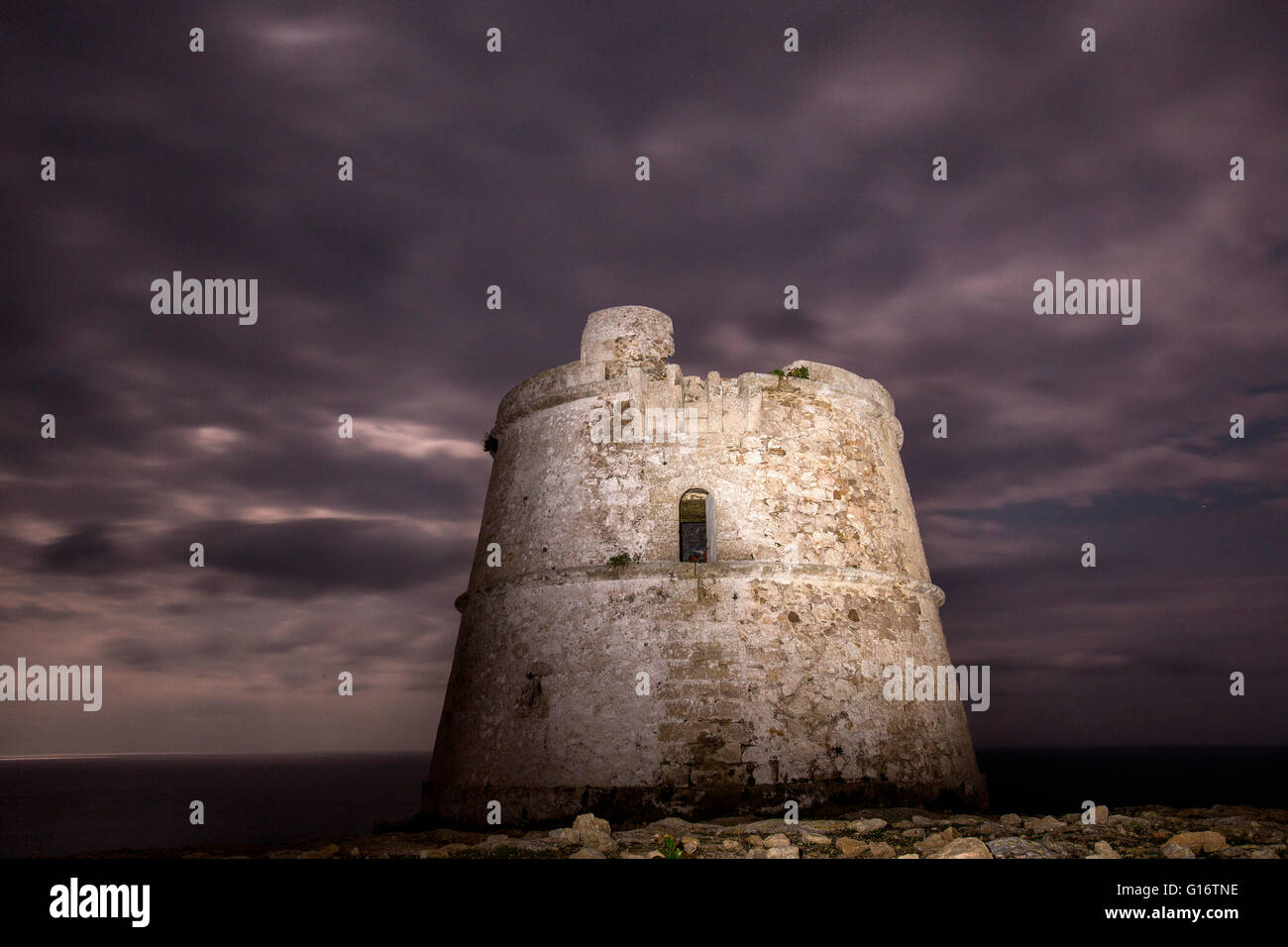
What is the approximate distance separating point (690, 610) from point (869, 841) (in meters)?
4.25

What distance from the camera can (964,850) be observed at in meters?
7.72

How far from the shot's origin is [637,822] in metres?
11.2

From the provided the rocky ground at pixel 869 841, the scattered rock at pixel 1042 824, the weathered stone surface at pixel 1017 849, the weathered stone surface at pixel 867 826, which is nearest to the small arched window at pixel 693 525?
the rocky ground at pixel 869 841

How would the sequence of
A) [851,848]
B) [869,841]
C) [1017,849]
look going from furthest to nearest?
1. [869,841]
2. [851,848]
3. [1017,849]

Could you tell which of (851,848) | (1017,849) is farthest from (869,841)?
(1017,849)

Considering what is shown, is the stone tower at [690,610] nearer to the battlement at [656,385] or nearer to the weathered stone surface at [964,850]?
the battlement at [656,385]

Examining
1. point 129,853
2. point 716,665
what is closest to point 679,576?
point 716,665

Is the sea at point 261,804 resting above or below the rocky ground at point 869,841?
below

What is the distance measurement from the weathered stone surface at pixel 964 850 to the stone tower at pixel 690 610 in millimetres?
3650

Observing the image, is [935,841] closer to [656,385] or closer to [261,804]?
[656,385]

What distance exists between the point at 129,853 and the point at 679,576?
689 cm

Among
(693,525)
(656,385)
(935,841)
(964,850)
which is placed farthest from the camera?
(693,525)

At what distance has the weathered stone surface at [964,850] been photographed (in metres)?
7.63
